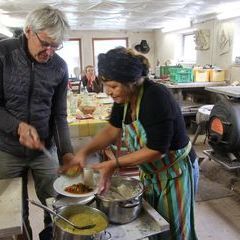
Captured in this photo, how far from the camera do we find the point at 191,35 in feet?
21.4

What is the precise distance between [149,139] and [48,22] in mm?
630

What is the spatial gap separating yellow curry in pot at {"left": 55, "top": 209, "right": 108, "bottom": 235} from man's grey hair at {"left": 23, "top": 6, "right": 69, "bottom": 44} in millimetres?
716

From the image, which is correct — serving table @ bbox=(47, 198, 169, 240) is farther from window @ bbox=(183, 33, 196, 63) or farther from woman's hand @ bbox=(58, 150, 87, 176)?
window @ bbox=(183, 33, 196, 63)

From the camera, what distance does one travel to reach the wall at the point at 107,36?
7926 millimetres

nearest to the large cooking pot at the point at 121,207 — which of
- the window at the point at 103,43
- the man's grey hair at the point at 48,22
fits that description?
the man's grey hair at the point at 48,22

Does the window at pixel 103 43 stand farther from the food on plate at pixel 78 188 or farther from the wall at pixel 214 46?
the food on plate at pixel 78 188

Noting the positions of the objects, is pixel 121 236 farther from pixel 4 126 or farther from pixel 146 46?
pixel 146 46

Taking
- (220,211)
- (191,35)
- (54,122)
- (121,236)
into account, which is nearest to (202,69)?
(191,35)

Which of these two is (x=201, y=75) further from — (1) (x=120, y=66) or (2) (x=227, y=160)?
(1) (x=120, y=66)

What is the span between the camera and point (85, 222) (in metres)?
1.06

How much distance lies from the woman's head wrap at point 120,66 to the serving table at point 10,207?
1.89ft

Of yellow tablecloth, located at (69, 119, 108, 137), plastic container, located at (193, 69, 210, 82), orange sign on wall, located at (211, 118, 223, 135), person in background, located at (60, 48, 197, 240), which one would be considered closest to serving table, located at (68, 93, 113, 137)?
yellow tablecloth, located at (69, 119, 108, 137)

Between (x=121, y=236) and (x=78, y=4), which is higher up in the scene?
(x=78, y=4)

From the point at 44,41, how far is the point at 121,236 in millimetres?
828
